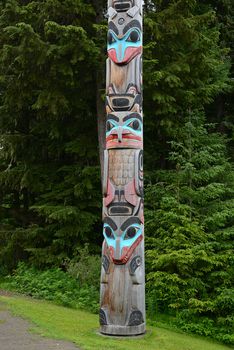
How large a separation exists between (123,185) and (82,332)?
252 centimetres

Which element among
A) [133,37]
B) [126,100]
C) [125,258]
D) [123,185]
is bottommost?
[125,258]

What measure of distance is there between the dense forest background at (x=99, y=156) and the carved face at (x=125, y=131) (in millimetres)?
3460

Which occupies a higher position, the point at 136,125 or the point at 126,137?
the point at 136,125

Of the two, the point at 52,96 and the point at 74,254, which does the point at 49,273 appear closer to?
the point at 74,254

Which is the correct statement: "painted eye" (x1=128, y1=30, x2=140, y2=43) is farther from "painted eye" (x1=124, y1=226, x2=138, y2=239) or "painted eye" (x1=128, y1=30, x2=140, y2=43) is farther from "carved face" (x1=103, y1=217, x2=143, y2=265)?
"painted eye" (x1=124, y1=226, x2=138, y2=239)

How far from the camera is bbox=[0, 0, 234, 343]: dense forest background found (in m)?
11.2

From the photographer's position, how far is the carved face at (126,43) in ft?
28.0

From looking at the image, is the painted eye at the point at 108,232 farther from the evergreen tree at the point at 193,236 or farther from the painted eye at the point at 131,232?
the evergreen tree at the point at 193,236

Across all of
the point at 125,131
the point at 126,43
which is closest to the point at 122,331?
the point at 125,131

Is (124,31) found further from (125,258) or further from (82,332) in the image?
(82,332)

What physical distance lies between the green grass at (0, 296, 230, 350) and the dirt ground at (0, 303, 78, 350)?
19 cm

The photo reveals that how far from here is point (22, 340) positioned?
23.6 feet

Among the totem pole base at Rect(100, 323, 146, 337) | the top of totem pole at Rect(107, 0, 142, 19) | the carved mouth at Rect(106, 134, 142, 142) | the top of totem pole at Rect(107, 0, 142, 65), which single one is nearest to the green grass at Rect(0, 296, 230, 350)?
the totem pole base at Rect(100, 323, 146, 337)

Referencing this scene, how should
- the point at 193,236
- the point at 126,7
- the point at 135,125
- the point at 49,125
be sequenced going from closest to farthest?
the point at 135,125 → the point at 126,7 → the point at 193,236 → the point at 49,125
